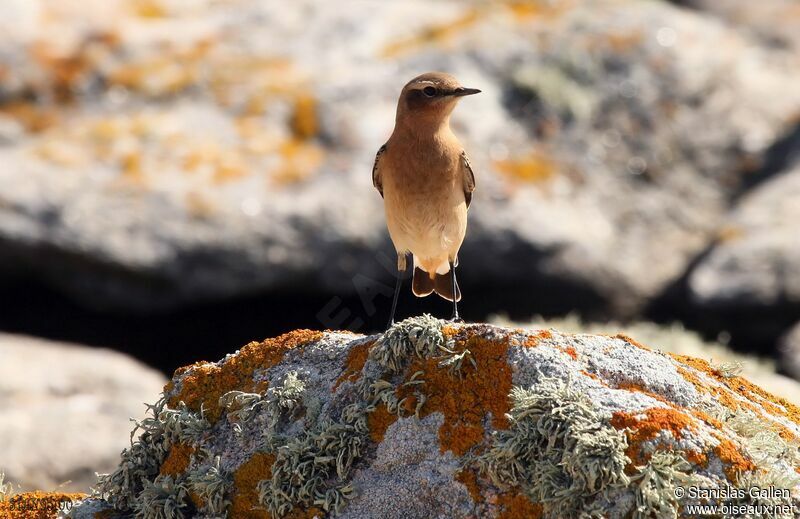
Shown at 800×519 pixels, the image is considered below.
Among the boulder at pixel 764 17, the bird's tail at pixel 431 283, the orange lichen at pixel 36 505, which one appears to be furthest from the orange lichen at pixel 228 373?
the boulder at pixel 764 17

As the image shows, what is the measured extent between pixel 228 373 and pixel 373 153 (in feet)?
22.8

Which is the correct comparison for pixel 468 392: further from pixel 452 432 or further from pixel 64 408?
pixel 64 408

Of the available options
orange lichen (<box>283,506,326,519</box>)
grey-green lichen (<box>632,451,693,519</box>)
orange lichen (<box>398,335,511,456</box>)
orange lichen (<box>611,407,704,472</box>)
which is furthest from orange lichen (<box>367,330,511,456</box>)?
grey-green lichen (<box>632,451,693,519</box>)

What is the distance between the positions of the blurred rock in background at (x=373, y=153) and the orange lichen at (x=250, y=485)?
21.3 ft

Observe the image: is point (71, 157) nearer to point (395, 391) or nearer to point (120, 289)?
point (120, 289)

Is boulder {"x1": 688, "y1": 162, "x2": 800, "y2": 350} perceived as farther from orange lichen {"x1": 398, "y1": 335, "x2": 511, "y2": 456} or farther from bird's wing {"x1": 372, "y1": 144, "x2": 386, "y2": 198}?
orange lichen {"x1": 398, "y1": 335, "x2": 511, "y2": 456}

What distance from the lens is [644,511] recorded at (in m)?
4.17

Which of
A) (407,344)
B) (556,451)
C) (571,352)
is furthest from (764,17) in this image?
(556,451)

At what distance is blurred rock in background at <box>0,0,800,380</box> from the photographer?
11383 millimetres

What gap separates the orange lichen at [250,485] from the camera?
16.1 feet

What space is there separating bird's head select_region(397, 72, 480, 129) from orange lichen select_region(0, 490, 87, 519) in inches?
152

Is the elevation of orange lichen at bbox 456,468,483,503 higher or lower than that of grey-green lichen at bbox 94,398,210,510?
higher

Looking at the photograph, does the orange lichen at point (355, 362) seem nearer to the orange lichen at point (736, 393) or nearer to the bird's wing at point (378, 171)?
the orange lichen at point (736, 393)

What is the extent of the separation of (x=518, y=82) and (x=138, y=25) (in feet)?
18.3
